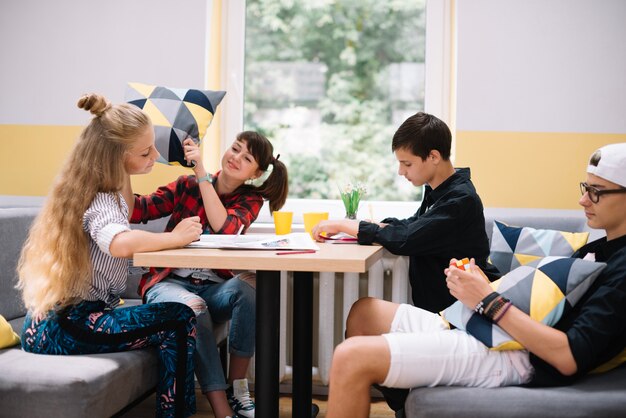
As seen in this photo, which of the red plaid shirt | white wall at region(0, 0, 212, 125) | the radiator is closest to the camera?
the red plaid shirt

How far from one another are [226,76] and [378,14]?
78 cm

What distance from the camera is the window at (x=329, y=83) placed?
10.2ft

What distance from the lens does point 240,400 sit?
2.26 m

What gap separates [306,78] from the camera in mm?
3160

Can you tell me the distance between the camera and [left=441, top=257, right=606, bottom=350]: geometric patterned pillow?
146cm

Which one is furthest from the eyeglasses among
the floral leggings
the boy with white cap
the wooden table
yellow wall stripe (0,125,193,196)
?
yellow wall stripe (0,125,193,196)

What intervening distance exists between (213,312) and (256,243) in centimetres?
66

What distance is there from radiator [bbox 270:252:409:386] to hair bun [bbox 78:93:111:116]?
1169 millimetres

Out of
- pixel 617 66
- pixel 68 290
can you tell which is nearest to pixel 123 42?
pixel 68 290

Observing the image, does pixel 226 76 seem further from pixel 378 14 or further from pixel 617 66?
pixel 617 66

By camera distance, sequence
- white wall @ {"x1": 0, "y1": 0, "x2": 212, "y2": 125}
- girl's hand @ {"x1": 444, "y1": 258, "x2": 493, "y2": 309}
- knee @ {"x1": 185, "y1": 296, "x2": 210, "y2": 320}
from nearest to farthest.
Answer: girl's hand @ {"x1": 444, "y1": 258, "x2": 493, "y2": 309} < knee @ {"x1": 185, "y1": 296, "x2": 210, "y2": 320} < white wall @ {"x1": 0, "y1": 0, "x2": 212, "y2": 125}

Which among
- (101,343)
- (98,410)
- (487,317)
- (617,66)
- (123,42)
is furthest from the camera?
(123,42)

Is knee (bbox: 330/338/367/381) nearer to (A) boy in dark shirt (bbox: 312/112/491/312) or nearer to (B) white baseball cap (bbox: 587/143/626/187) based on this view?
(A) boy in dark shirt (bbox: 312/112/491/312)

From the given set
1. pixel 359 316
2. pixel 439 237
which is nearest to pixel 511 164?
pixel 439 237
